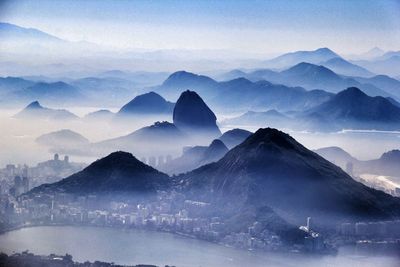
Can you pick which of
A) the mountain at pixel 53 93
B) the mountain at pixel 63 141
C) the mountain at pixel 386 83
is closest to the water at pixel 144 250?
the mountain at pixel 63 141

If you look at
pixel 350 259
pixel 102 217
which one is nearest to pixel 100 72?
pixel 102 217

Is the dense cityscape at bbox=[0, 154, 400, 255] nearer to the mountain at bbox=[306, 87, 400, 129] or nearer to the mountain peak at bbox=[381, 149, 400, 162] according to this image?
the mountain peak at bbox=[381, 149, 400, 162]

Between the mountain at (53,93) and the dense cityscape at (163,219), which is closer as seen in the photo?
the dense cityscape at (163,219)

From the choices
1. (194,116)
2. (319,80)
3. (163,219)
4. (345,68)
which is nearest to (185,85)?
(194,116)

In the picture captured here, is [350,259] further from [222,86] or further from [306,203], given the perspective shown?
[222,86]

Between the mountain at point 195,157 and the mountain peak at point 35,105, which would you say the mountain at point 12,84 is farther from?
the mountain at point 195,157

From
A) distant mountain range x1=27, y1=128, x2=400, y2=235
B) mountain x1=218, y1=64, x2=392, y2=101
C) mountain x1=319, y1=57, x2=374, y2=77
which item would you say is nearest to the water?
distant mountain range x1=27, y1=128, x2=400, y2=235
